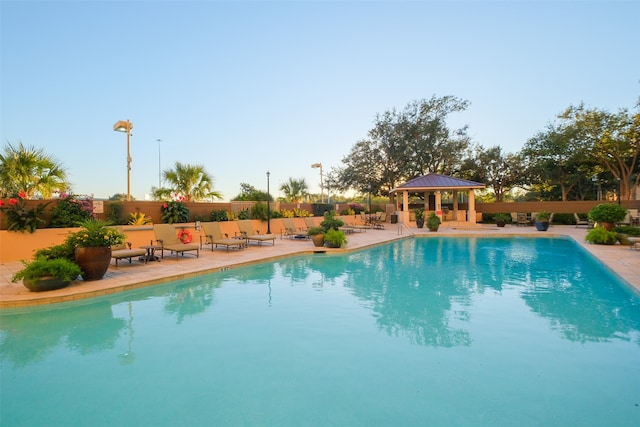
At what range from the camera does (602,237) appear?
12.2 m

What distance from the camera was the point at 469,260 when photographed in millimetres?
10641

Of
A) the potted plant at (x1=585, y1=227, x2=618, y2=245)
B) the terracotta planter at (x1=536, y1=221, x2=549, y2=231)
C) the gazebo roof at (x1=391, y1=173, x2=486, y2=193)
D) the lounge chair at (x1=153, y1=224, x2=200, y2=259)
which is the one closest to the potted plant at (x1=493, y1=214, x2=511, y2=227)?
the gazebo roof at (x1=391, y1=173, x2=486, y2=193)

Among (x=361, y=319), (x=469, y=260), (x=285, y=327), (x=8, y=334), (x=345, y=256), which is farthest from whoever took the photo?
(x=345, y=256)

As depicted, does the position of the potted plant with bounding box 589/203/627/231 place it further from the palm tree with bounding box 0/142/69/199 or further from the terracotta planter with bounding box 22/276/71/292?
the palm tree with bounding box 0/142/69/199

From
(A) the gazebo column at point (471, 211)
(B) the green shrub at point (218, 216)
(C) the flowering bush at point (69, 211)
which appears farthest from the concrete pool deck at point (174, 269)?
(A) the gazebo column at point (471, 211)

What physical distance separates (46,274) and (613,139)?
3374cm

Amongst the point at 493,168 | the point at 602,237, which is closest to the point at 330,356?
the point at 602,237

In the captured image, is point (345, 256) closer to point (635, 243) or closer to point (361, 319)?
point (361, 319)

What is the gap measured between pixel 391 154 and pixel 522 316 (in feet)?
83.9

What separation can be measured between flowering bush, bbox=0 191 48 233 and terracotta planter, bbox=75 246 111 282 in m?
3.90

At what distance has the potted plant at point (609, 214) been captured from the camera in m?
12.4

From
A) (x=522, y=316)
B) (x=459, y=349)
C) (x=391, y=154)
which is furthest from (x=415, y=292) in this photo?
(x=391, y=154)

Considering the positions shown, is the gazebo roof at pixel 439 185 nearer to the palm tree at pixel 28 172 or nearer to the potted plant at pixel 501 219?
the potted plant at pixel 501 219

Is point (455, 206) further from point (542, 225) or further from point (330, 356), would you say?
point (330, 356)
